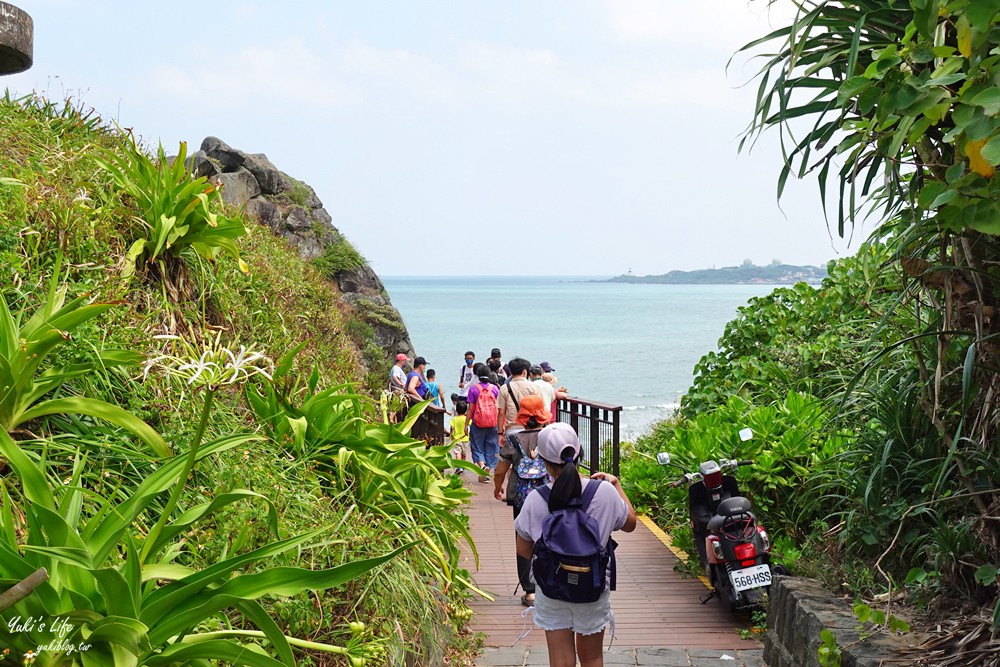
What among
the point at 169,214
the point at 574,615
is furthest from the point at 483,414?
the point at 574,615

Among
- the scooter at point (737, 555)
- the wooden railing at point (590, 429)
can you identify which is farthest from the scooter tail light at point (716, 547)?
the wooden railing at point (590, 429)

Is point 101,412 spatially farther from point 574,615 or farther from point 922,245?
point 922,245

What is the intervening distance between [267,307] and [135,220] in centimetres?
155

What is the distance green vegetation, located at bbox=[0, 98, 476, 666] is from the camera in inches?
110

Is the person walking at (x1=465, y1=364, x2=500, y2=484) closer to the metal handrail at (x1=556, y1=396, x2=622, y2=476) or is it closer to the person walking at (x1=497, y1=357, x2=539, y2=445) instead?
the metal handrail at (x1=556, y1=396, x2=622, y2=476)

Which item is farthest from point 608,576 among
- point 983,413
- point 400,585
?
point 983,413

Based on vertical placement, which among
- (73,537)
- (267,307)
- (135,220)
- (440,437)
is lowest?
(440,437)

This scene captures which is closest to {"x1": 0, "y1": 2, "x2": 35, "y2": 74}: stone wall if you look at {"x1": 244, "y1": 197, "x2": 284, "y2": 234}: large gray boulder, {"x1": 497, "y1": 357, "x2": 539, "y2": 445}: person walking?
{"x1": 497, "y1": 357, "x2": 539, "y2": 445}: person walking

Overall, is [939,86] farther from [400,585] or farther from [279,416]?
[279,416]

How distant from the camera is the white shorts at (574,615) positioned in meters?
4.36

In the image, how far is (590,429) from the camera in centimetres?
1191

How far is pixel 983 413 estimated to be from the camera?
414cm

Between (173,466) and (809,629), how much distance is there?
3.30m

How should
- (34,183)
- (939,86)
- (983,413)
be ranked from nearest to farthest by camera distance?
(939,86) < (983,413) < (34,183)
